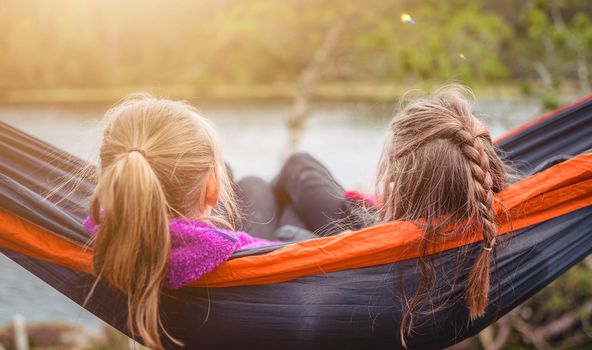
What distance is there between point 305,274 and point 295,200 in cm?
67

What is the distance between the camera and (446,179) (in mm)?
1123

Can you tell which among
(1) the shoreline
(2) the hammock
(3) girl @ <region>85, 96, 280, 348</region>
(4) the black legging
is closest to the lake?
(1) the shoreline

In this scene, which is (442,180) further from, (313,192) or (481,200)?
(313,192)

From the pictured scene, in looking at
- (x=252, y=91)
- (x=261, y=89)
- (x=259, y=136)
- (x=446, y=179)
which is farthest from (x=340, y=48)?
(x=259, y=136)

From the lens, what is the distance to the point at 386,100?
184 inches

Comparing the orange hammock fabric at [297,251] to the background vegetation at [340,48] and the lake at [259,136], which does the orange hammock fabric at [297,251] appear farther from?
the lake at [259,136]

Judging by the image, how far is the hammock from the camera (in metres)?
1.10

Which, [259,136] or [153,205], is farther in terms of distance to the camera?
[259,136]

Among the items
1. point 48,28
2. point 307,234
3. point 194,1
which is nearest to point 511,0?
point 194,1

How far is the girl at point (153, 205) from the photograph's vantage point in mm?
981

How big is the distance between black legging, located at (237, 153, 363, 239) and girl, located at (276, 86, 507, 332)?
377 millimetres

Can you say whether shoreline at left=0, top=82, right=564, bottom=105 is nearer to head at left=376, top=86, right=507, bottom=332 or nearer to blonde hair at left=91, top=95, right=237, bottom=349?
blonde hair at left=91, top=95, right=237, bottom=349

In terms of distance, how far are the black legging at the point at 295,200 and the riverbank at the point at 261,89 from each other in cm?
36

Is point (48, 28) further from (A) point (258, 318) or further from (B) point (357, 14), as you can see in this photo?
(A) point (258, 318)
